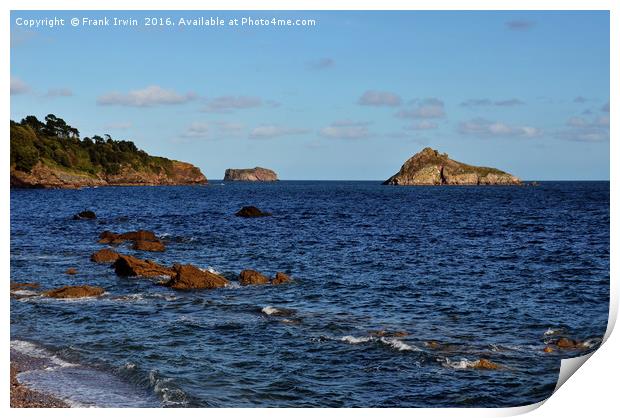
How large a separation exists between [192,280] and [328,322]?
32.8 feet

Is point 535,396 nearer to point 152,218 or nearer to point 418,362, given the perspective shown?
point 418,362

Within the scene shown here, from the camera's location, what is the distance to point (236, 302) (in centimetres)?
3038

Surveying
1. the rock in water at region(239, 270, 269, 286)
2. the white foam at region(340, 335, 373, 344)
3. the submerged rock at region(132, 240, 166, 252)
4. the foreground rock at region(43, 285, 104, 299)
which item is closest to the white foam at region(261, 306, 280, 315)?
the white foam at region(340, 335, 373, 344)

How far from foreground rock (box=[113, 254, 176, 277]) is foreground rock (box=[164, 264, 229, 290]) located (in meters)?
2.58

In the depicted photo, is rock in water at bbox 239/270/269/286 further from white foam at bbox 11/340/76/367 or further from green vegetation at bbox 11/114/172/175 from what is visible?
green vegetation at bbox 11/114/172/175

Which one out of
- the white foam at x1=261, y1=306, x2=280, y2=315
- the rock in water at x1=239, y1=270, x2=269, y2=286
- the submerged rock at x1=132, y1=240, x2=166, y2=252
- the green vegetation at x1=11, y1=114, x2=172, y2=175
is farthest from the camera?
the green vegetation at x1=11, y1=114, x2=172, y2=175

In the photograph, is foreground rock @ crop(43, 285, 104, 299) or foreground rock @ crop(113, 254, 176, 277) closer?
foreground rock @ crop(43, 285, 104, 299)

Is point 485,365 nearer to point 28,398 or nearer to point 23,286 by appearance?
point 28,398

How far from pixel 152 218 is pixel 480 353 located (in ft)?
213

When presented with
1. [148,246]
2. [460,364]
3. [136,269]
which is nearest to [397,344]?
[460,364]

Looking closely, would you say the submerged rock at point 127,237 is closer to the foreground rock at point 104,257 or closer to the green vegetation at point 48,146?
the foreground rock at point 104,257

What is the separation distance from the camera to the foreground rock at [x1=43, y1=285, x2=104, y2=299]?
31.0 meters

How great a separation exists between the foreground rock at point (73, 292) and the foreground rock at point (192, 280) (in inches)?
153
